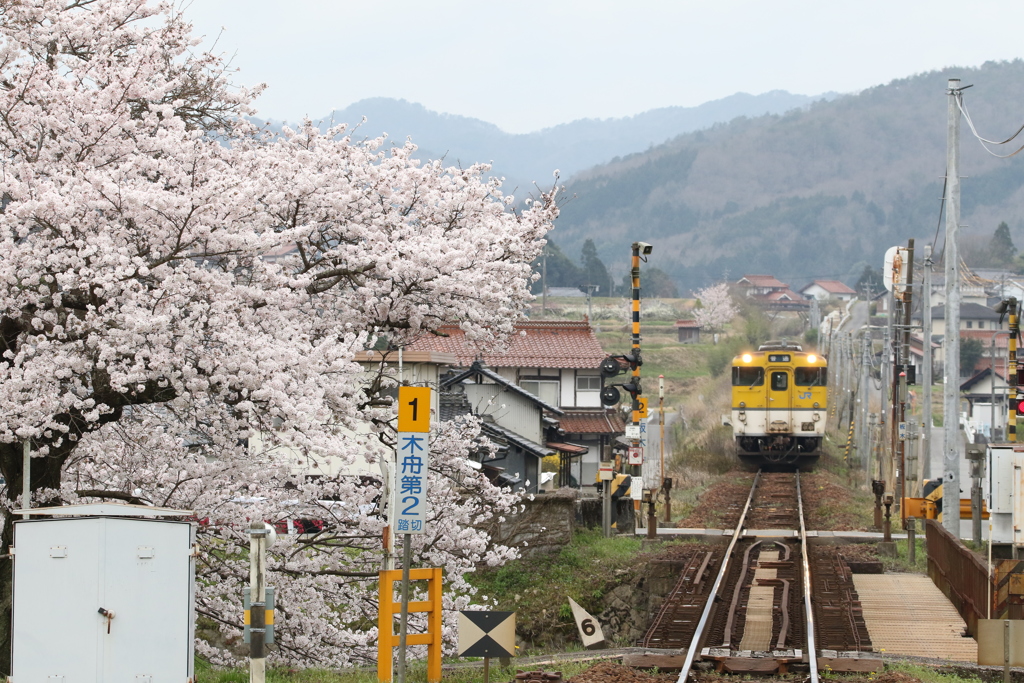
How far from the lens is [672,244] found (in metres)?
175

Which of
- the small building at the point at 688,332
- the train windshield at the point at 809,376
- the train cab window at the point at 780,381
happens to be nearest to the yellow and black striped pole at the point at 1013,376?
the train windshield at the point at 809,376

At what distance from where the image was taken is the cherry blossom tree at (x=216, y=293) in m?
8.11

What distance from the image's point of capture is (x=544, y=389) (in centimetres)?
3148

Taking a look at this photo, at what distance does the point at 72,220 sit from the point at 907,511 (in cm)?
1326

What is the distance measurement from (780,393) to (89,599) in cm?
2303

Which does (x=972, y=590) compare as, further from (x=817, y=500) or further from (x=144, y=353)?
(x=817, y=500)

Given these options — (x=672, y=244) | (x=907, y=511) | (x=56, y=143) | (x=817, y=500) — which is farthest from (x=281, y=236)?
(x=672, y=244)

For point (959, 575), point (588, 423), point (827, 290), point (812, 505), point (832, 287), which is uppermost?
point (832, 287)

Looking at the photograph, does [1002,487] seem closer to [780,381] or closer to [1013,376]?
[1013,376]

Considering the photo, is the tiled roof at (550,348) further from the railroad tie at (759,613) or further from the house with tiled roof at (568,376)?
the railroad tie at (759,613)

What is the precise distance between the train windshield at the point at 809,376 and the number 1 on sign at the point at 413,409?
847 inches

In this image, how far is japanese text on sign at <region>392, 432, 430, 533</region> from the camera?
23.0ft

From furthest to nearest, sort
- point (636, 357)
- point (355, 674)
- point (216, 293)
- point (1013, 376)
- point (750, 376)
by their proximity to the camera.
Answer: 1. point (750, 376)
2. point (636, 357)
3. point (1013, 376)
4. point (355, 674)
5. point (216, 293)

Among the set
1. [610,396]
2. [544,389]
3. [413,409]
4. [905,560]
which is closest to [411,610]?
[413,409]
